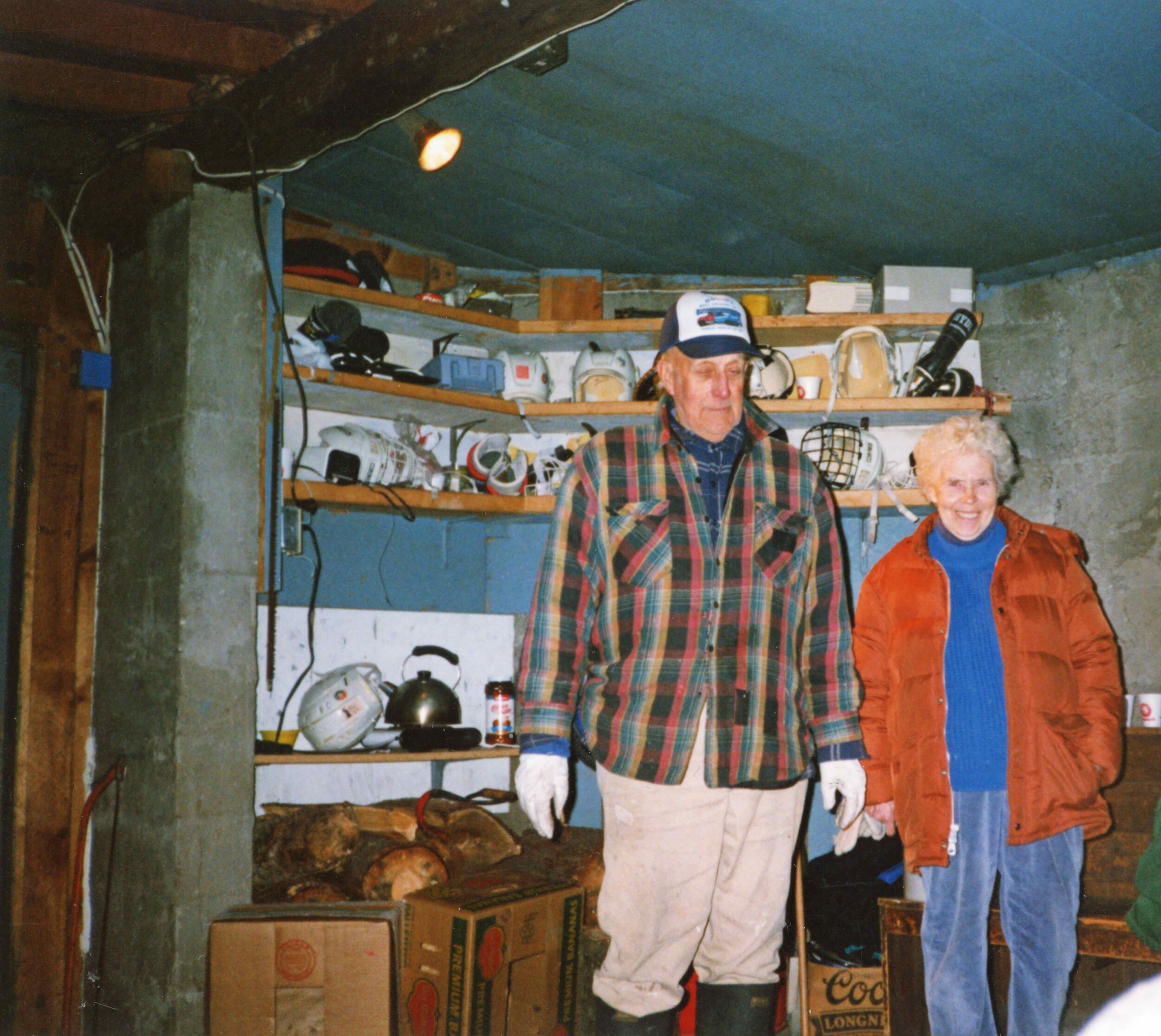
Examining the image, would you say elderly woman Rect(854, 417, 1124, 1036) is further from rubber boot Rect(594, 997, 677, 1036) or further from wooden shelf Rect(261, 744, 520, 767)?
wooden shelf Rect(261, 744, 520, 767)

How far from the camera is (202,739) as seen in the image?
280 centimetres

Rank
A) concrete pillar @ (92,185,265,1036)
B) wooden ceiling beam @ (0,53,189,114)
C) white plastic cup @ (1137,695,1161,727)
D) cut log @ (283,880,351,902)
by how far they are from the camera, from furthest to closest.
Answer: white plastic cup @ (1137,695,1161,727)
cut log @ (283,880,351,902)
wooden ceiling beam @ (0,53,189,114)
concrete pillar @ (92,185,265,1036)

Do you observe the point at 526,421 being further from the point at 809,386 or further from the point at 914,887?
the point at 914,887

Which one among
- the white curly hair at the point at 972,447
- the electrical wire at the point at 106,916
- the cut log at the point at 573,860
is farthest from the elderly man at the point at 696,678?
the electrical wire at the point at 106,916

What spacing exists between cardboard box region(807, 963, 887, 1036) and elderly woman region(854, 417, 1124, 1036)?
2.20ft

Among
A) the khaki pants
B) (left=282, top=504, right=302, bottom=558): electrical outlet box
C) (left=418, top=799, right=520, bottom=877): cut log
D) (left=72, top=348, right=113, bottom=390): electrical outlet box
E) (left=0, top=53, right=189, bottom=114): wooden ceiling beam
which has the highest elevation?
(left=0, top=53, right=189, bottom=114): wooden ceiling beam

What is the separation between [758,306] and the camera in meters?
3.98

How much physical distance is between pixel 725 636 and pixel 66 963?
7.61 ft

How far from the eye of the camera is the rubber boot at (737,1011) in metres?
1.92

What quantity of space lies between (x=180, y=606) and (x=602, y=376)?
1.93m

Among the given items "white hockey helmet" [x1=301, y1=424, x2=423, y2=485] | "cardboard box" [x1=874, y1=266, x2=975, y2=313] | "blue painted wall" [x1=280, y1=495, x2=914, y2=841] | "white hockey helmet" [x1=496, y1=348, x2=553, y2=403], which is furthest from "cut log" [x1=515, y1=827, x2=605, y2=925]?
"cardboard box" [x1=874, y1=266, x2=975, y2=313]

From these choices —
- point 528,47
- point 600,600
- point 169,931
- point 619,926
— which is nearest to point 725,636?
point 600,600

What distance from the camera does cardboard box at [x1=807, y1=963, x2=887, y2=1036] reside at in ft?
9.82

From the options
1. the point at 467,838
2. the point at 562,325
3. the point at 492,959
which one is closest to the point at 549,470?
the point at 562,325
